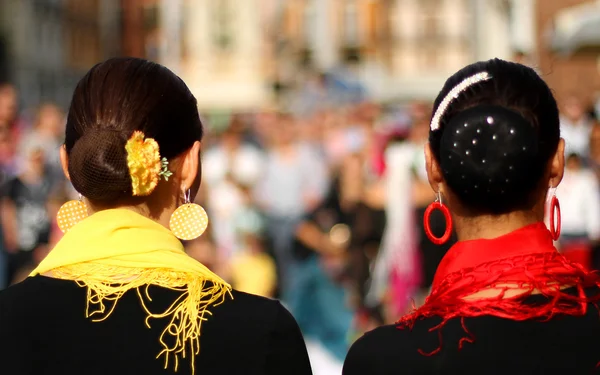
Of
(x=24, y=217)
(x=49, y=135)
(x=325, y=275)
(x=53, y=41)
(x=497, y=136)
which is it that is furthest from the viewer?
(x=53, y=41)

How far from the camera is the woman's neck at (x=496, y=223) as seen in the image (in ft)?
8.61

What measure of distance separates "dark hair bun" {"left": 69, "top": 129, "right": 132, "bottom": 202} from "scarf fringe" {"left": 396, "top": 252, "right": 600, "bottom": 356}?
2.40ft

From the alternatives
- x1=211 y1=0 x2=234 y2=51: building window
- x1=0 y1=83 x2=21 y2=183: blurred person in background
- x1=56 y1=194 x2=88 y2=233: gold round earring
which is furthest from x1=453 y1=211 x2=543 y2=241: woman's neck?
x1=211 y1=0 x2=234 y2=51: building window

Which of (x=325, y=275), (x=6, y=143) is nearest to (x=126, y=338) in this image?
(x=325, y=275)

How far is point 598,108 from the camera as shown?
11711 mm

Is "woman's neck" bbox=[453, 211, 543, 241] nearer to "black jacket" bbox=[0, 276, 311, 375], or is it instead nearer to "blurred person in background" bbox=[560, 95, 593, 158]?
"black jacket" bbox=[0, 276, 311, 375]

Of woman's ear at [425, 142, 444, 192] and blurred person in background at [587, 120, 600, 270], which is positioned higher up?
woman's ear at [425, 142, 444, 192]

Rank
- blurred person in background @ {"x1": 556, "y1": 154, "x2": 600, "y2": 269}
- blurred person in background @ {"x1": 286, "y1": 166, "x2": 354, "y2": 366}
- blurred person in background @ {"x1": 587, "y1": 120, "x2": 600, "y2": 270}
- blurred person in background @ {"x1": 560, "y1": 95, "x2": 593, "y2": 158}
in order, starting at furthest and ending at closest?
blurred person in background @ {"x1": 560, "y1": 95, "x2": 593, "y2": 158} < blurred person in background @ {"x1": 587, "y1": 120, "x2": 600, "y2": 270} < blurred person in background @ {"x1": 556, "y1": 154, "x2": 600, "y2": 269} < blurred person in background @ {"x1": 286, "y1": 166, "x2": 354, "y2": 366}

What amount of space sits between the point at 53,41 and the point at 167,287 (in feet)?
130

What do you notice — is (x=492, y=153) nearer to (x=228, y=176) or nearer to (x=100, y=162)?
(x=100, y=162)

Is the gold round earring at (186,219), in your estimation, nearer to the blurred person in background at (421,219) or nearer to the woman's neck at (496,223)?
the woman's neck at (496,223)

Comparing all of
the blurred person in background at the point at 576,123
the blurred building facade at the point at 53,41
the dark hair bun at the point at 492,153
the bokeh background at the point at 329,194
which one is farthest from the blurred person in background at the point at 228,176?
the blurred building facade at the point at 53,41

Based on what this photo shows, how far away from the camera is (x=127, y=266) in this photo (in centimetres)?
274

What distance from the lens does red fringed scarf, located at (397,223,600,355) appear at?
100 inches
